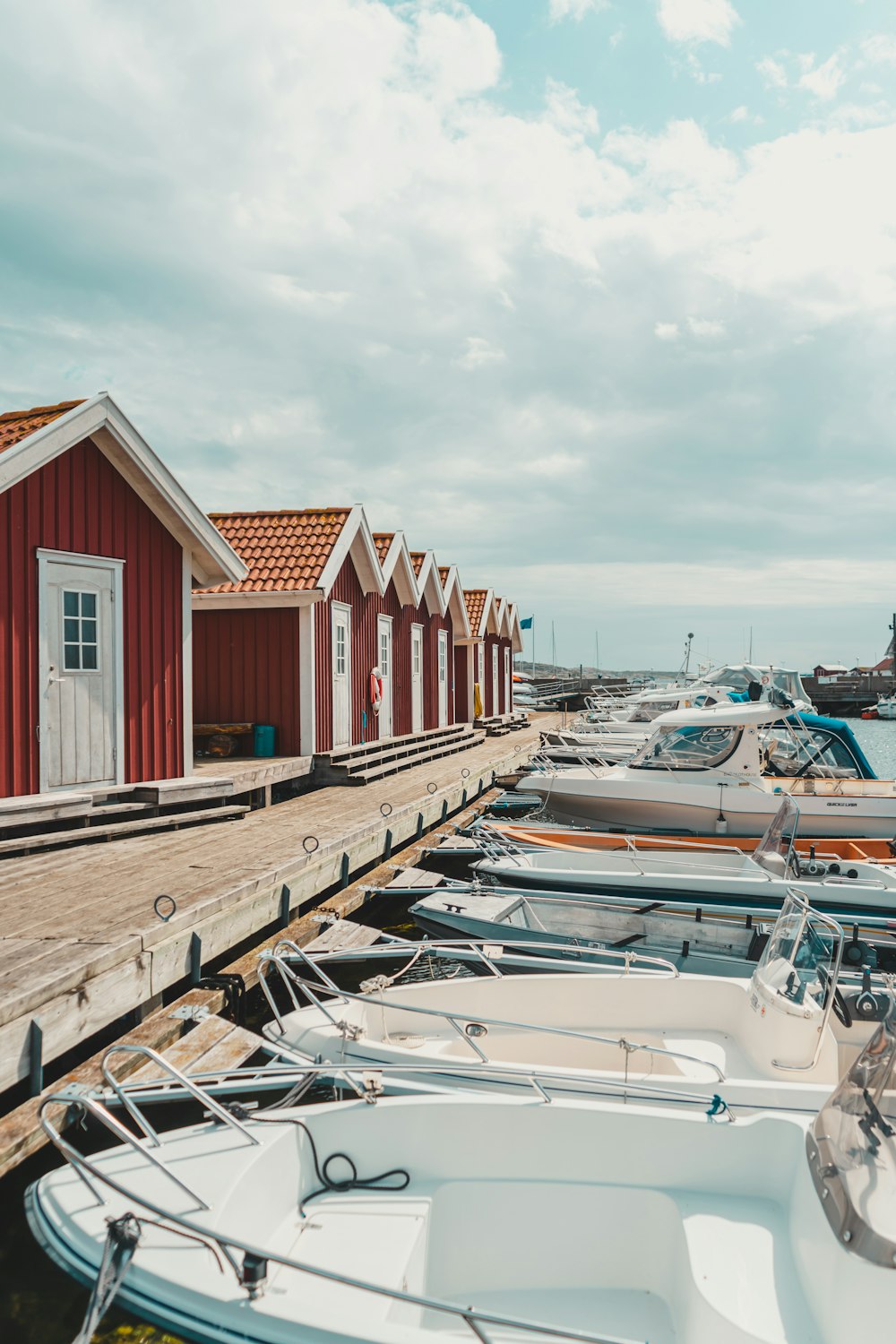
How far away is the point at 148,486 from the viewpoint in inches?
380

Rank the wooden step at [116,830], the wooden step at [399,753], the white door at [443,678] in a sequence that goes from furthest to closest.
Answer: the white door at [443,678]
the wooden step at [399,753]
the wooden step at [116,830]

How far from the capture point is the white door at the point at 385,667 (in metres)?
17.1

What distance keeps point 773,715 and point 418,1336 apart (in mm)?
10624

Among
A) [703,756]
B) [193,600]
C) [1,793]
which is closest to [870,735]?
[703,756]

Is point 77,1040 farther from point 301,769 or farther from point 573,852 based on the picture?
point 301,769

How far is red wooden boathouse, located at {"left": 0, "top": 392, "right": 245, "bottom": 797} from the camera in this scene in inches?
320

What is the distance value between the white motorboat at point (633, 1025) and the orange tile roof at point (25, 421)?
18.9 feet

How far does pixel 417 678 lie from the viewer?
19.9 m

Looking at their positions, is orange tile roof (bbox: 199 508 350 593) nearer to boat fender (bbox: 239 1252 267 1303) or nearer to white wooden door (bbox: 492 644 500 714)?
boat fender (bbox: 239 1252 267 1303)

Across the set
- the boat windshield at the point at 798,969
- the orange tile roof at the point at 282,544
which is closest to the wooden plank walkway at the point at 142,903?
the orange tile roof at the point at 282,544

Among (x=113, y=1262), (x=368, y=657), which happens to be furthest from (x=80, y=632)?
(x=368, y=657)

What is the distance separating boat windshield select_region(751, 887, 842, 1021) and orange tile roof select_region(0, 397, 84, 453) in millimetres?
7617

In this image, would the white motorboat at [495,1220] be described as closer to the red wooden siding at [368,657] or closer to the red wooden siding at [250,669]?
the red wooden siding at [250,669]

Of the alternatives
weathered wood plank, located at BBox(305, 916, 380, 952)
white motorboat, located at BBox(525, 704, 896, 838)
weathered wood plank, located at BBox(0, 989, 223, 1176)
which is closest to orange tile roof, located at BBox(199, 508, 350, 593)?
white motorboat, located at BBox(525, 704, 896, 838)
